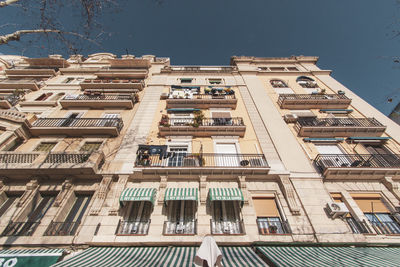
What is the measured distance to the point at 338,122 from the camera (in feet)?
40.5

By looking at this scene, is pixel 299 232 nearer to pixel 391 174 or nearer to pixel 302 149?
pixel 302 149

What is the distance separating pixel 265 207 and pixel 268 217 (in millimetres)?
504

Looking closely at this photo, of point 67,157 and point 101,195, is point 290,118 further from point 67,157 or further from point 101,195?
point 67,157

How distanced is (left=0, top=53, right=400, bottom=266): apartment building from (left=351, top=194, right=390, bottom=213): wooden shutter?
0.18ft

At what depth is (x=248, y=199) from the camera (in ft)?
27.2

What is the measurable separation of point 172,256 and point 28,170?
900 centimetres

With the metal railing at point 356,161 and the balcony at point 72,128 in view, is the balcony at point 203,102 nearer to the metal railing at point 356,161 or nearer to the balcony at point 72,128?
the balcony at point 72,128

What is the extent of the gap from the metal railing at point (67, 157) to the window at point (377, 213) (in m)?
15.1

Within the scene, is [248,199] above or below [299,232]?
above

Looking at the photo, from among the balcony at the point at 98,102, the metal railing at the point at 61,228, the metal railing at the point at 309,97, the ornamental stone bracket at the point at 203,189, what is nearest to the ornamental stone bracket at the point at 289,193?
the ornamental stone bracket at the point at 203,189

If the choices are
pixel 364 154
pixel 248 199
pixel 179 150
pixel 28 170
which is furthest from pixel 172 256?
pixel 364 154

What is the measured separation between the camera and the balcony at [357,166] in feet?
29.4

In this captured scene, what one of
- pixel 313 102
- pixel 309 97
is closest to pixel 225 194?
pixel 313 102

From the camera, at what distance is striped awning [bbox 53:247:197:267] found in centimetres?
521
